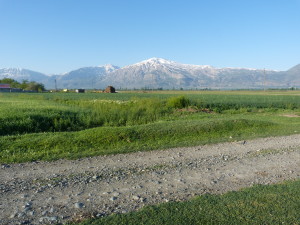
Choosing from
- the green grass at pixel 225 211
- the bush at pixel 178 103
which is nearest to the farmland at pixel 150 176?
the green grass at pixel 225 211

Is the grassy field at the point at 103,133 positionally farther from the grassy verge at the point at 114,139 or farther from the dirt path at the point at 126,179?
the dirt path at the point at 126,179

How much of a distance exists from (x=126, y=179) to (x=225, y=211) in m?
2.79

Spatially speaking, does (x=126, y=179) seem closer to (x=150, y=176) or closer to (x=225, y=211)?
(x=150, y=176)

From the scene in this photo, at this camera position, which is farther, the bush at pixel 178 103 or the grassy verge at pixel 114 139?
the bush at pixel 178 103

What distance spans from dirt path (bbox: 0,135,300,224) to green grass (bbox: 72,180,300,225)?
390mm

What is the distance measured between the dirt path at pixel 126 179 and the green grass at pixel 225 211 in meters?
0.39

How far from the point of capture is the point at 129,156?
9953 mm

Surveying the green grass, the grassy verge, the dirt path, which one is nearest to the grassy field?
the grassy verge

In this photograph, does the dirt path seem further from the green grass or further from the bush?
the bush

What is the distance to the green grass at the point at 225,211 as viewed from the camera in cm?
509

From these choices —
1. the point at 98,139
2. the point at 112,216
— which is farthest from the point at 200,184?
the point at 98,139

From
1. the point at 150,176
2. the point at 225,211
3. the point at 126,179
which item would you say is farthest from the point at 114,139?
the point at 225,211

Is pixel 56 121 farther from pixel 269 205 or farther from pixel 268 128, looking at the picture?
pixel 269 205

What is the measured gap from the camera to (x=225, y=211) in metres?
5.46
